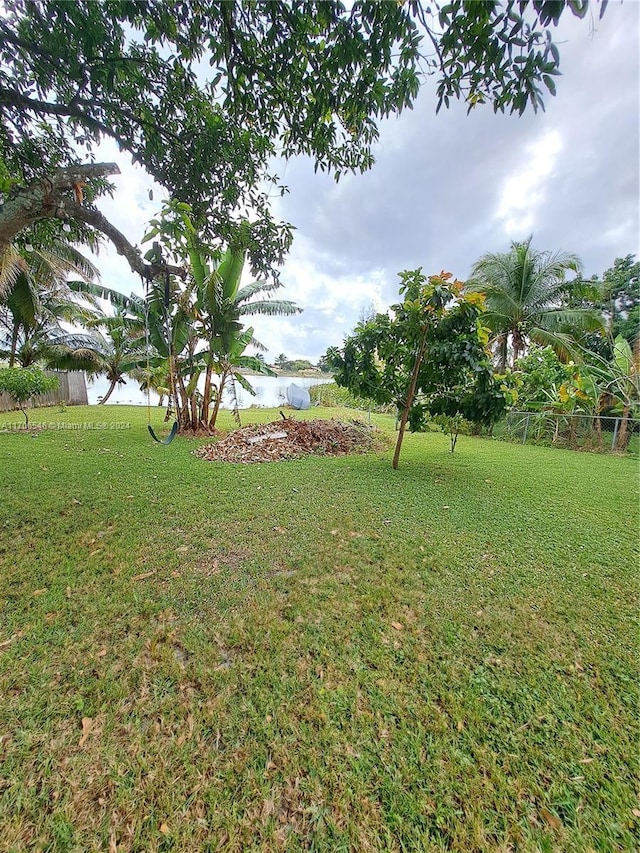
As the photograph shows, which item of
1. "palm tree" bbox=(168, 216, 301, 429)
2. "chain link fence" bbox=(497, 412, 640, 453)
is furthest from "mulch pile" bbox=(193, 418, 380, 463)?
"chain link fence" bbox=(497, 412, 640, 453)

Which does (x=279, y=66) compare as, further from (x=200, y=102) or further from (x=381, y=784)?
(x=381, y=784)

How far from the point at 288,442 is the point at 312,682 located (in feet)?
18.3

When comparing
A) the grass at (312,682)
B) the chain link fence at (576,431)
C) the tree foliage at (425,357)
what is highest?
the tree foliage at (425,357)

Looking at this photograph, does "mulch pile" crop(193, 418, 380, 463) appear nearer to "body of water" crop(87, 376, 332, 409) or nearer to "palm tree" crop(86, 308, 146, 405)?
"body of water" crop(87, 376, 332, 409)

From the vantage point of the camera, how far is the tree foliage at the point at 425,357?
4.27 m

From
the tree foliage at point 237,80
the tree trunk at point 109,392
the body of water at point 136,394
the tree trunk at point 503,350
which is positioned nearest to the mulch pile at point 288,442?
the tree foliage at point 237,80

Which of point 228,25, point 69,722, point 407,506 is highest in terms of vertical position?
point 228,25

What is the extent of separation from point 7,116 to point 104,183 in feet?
2.63

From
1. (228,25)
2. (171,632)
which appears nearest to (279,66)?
(228,25)

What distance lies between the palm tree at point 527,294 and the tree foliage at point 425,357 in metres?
7.33

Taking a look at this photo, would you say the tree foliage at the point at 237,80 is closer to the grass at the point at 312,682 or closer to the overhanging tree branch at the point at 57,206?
the overhanging tree branch at the point at 57,206

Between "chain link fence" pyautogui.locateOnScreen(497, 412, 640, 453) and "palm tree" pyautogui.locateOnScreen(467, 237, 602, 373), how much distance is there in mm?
2305

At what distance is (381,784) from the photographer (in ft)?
3.83

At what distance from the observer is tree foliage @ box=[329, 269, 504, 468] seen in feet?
14.0
